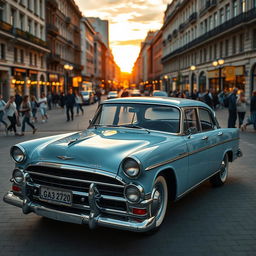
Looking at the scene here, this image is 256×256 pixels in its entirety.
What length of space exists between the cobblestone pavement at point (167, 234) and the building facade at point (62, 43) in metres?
36.2

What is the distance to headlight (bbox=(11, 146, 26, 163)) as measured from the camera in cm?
470

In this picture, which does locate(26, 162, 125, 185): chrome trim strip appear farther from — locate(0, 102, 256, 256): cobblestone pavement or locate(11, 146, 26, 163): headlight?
locate(0, 102, 256, 256): cobblestone pavement

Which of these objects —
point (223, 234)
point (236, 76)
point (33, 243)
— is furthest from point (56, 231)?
point (236, 76)

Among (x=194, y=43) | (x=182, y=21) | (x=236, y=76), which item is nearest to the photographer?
(x=236, y=76)

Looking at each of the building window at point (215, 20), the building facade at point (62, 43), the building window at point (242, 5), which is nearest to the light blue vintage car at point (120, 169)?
the building window at point (242, 5)

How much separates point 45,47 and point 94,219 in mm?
44879

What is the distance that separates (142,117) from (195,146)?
0.90 meters

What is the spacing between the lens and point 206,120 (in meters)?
6.43

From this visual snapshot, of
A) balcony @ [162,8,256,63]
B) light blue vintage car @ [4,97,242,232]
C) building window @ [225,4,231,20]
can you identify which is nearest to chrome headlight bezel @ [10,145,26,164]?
light blue vintage car @ [4,97,242,232]

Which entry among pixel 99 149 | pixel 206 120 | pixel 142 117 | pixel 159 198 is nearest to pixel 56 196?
pixel 99 149

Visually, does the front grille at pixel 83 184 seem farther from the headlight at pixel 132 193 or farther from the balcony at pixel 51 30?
the balcony at pixel 51 30

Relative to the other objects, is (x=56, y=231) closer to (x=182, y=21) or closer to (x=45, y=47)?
(x=45, y=47)

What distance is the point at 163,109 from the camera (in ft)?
18.4

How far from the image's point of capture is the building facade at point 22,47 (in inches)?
1330
